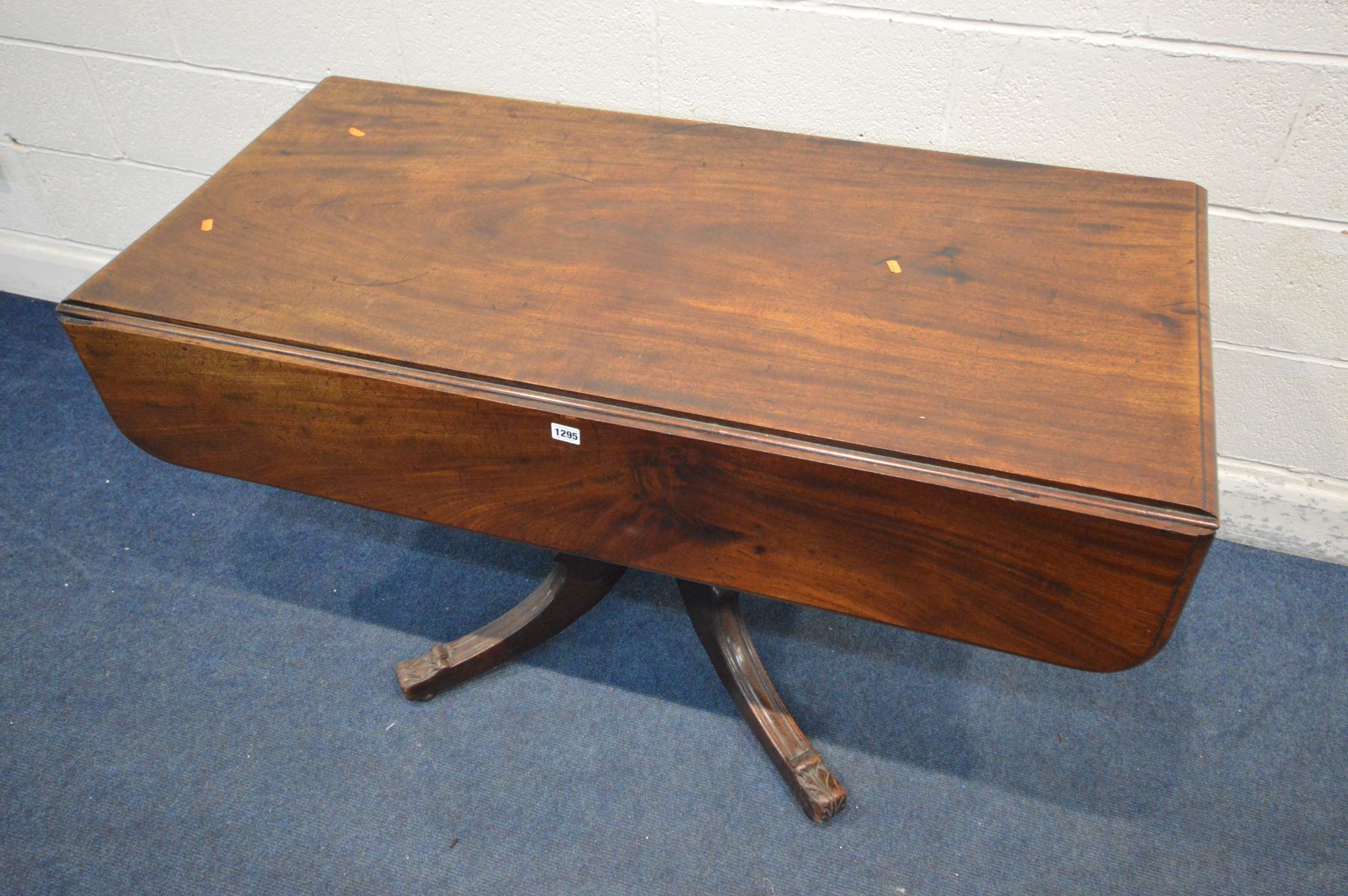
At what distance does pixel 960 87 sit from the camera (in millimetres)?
1208

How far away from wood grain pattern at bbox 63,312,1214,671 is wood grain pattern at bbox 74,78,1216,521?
0.07ft

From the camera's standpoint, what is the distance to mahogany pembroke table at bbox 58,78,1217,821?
806 mm

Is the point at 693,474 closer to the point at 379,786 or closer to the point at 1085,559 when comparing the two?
the point at 1085,559

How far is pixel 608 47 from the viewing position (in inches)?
51.3

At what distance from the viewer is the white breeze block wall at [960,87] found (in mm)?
1131

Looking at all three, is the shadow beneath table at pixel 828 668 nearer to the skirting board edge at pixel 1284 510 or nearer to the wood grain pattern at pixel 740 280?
the skirting board edge at pixel 1284 510

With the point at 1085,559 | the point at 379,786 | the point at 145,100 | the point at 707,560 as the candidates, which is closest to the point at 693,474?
the point at 707,560

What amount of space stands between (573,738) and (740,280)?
0.63 metres

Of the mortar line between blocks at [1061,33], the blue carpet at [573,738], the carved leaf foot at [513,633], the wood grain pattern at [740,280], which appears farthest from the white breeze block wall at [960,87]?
the carved leaf foot at [513,633]

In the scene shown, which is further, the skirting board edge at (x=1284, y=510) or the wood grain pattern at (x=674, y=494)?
the skirting board edge at (x=1284, y=510)

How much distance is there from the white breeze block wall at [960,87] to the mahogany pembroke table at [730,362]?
13 cm

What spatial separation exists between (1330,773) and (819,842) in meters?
0.63

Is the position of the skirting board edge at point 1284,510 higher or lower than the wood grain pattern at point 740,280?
lower

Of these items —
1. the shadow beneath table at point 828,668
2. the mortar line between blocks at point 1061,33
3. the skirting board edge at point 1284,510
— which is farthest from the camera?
the skirting board edge at point 1284,510
